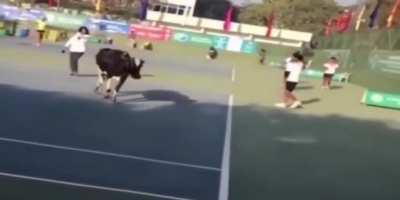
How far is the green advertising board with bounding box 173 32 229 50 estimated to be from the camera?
6356 centimetres

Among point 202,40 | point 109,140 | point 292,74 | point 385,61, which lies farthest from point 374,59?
point 202,40

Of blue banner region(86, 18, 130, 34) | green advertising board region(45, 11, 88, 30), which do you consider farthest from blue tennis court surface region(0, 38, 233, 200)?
blue banner region(86, 18, 130, 34)

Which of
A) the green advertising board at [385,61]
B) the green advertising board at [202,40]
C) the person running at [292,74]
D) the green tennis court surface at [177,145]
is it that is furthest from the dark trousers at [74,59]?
the green advertising board at [202,40]

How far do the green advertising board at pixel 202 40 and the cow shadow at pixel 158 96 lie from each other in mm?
41337

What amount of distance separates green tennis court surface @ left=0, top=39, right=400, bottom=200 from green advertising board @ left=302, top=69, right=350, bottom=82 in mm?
15421

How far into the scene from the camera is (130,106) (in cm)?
1798

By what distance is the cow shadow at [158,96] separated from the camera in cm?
1994

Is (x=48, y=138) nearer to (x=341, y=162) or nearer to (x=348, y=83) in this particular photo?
(x=341, y=162)

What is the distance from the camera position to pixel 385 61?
34.6m

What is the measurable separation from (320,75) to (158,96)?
22.7 metres

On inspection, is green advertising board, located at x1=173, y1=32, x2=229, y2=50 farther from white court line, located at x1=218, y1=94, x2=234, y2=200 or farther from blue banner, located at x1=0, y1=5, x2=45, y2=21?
white court line, located at x1=218, y1=94, x2=234, y2=200

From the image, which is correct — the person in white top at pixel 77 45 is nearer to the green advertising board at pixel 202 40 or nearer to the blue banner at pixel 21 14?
the blue banner at pixel 21 14

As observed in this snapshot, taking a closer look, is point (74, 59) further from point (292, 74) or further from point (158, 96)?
point (292, 74)

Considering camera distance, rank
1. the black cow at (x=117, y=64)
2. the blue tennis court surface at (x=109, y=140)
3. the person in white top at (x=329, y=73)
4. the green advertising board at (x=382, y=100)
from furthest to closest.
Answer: the person in white top at (x=329, y=73), the green advertising board at (x=382, y=100), the black cow at (x=117, y=64), the blue tennis court surface at (x=109, y=140)
